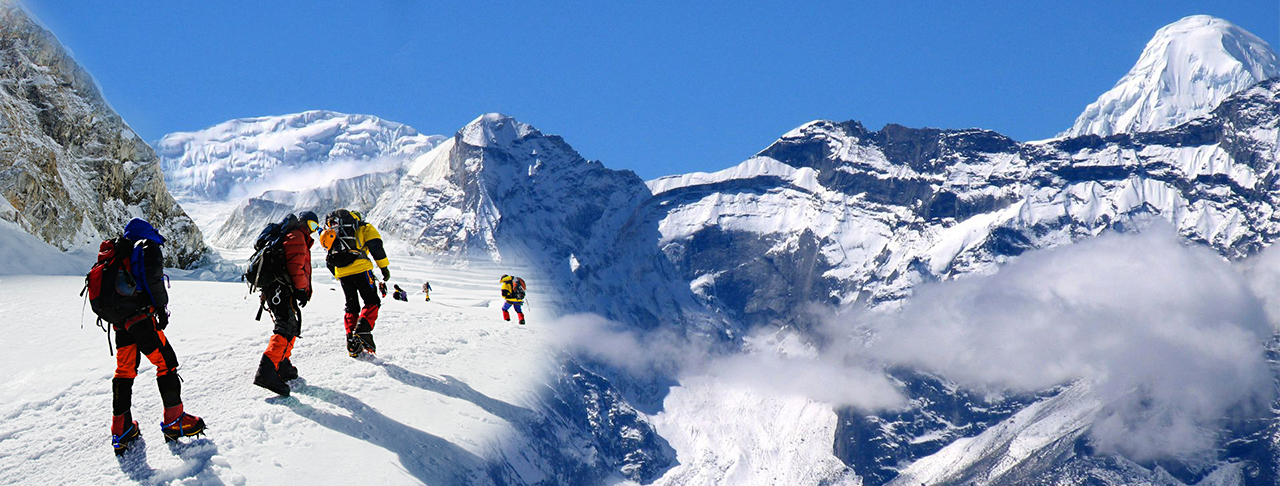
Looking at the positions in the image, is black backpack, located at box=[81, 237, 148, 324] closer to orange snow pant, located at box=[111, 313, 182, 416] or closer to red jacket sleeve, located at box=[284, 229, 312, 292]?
orange snow pant, located at box=[111, 313, 182, 416]

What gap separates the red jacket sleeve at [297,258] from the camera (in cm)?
1527

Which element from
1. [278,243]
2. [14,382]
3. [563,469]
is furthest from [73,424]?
[563,469]

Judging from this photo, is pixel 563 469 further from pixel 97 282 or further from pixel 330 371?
pixel 97 282

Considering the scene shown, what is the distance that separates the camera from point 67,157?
4134cm

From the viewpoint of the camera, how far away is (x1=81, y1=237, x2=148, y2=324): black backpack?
40.9 feet

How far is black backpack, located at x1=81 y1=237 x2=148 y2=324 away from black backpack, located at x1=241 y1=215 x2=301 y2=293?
2.61m

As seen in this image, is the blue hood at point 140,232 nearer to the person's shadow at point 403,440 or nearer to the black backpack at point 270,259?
the black backpack at point 270,259

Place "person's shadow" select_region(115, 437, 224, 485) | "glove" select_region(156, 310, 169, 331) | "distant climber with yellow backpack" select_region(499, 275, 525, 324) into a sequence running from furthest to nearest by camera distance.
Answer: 1. "distant climber with yellow backpack" select_region(499, 275, 525, 324)
2. "glove" select_region(156, 310, 169, 331)
3. "person's shadow" select_region(115, 437, 224, 485)

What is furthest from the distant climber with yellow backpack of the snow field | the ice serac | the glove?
the glove

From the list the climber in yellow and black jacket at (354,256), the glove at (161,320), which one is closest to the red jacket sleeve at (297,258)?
the climber in yellow and black jacket at (354,256)

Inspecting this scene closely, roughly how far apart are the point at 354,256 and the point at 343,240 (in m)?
0.36

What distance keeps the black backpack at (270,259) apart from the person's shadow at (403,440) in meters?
1.94

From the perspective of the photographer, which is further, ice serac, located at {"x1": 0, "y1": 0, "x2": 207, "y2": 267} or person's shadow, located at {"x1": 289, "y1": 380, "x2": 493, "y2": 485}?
ice serac, located at {"x1": 0, "y1": 0, "x2": 207, "y2": 267}

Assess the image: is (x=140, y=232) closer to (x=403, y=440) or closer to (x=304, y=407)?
(x=304, y=407)
